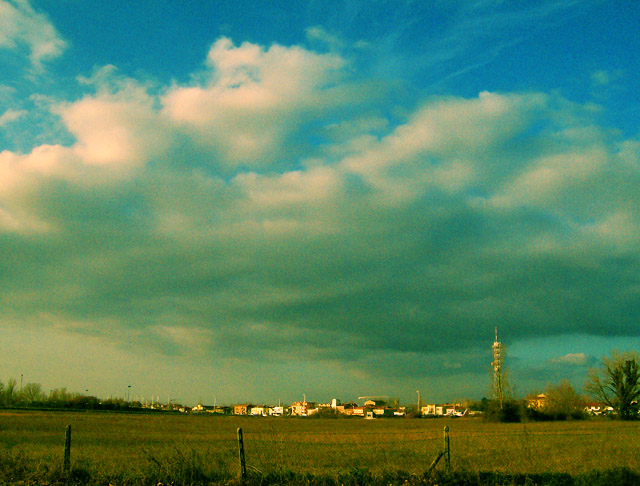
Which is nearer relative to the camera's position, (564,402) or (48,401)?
(564,402)

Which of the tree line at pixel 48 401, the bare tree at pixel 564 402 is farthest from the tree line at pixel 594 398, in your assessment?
the tree line at pixel 48 401

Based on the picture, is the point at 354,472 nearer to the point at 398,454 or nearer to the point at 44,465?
the point at 44,465

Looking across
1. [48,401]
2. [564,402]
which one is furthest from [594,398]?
[48,401]

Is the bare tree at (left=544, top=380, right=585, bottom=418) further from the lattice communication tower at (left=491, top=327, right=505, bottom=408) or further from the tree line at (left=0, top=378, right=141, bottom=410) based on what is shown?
the tree line at (left=0, top=378, right=141, bottom=410)

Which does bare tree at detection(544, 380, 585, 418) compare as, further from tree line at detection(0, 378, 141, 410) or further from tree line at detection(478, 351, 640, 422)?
tree line at detection(0, 378, 141, 410)

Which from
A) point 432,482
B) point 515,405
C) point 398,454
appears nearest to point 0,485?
point 432,482

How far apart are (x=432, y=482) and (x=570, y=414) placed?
9400cm

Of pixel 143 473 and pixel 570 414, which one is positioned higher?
pixel 143 473

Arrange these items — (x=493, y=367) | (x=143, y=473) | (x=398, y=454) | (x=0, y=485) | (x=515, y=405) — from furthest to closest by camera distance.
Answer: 1. (x=493, y=367)
2. (x=515, y=405)
3. (x=398, y=454)
4. (x=143, y=473)
5. (x=0, y=485)

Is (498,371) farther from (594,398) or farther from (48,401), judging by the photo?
(48,401)

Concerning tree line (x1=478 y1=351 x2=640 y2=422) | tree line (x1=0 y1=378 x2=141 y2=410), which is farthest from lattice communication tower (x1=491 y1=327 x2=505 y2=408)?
tree line (x1=0 y1=378 x2=141 y2=410)

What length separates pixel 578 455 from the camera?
22109mm

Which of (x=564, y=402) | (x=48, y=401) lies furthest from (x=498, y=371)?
(x=48, y=401)

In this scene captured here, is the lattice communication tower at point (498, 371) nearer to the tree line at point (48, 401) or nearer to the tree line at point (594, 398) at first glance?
the tree line at point (594, 398)
